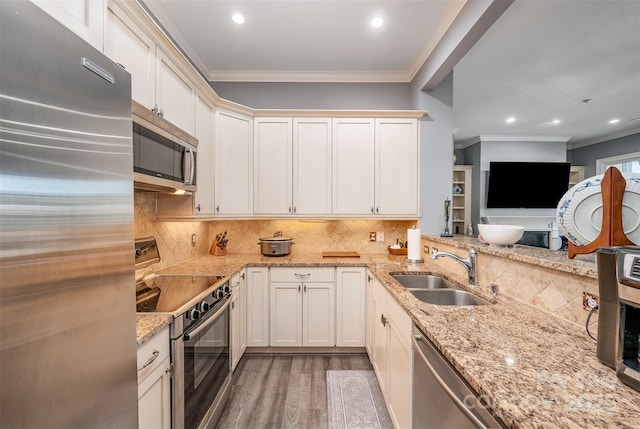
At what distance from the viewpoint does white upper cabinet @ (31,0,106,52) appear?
759mm

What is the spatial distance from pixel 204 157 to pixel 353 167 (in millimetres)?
1524

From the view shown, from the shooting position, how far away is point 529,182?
19.4 ft

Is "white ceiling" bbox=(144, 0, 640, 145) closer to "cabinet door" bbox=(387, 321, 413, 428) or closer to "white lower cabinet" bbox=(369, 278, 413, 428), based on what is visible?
"white lower cabinet" bbox=(369, 278, 413, 428)

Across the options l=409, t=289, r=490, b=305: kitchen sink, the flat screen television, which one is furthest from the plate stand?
the flat screen television

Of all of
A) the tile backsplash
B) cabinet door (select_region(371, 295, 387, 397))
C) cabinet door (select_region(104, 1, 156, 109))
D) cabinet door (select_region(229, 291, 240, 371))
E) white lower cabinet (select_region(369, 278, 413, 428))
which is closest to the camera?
cabinet door (select_region(104, 1, 156, 109))

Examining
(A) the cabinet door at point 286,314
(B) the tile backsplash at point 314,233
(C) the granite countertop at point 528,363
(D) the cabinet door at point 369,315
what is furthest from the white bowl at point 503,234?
(A) the cabinet door at point 286,314

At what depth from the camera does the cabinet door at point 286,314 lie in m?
2.62

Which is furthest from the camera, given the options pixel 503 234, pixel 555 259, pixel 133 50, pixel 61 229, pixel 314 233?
pixel 314 233

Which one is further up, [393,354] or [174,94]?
[174,94]

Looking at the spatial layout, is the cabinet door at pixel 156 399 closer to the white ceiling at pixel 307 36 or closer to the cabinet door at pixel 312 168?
the cabinet door at pixel 312 168

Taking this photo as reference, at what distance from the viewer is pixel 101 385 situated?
727 mm

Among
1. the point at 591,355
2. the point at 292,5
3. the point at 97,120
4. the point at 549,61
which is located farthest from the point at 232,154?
the point at 549,61

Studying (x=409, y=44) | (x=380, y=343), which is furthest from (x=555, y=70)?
(x=380, y=343)

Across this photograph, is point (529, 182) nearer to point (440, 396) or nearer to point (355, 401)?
point (355, 401)
